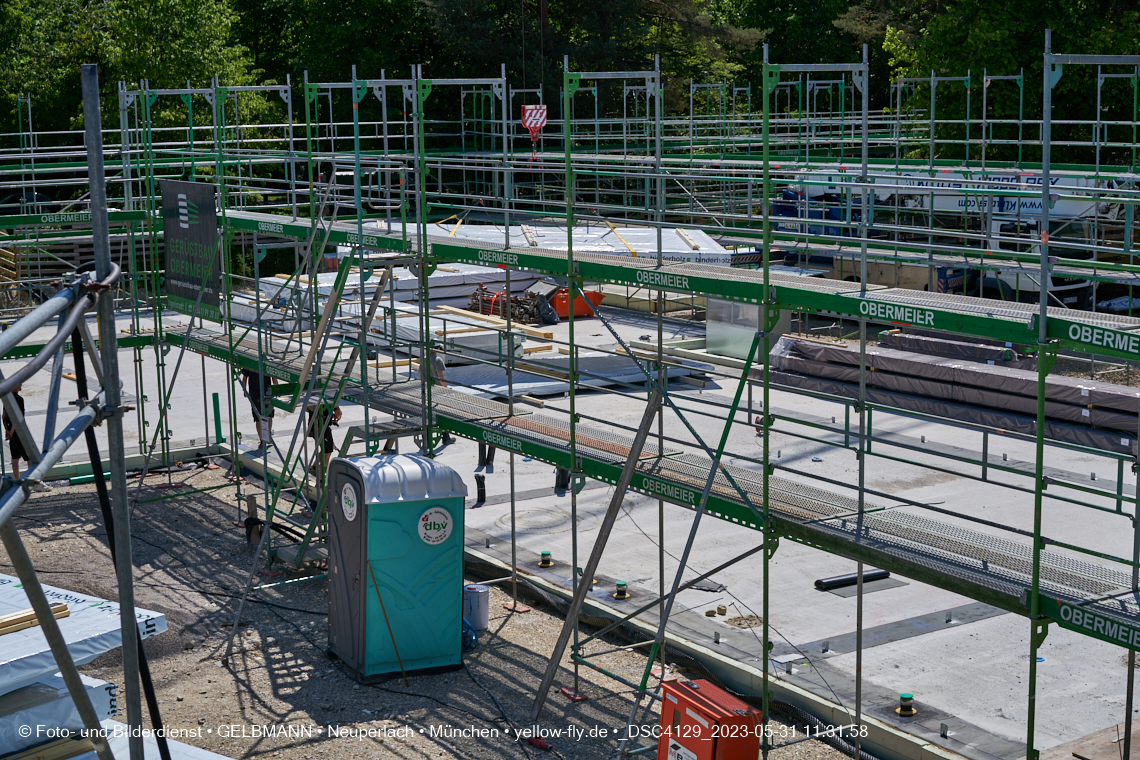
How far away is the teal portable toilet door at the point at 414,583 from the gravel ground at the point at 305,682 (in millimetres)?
272

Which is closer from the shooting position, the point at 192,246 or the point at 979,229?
the point at 192,246

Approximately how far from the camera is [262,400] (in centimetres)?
1591

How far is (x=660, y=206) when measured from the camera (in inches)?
465

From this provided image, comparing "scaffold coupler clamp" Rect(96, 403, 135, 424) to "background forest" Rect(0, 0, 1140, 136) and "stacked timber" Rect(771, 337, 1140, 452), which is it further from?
"background forest" Rect(0, 0, 1140, 136)

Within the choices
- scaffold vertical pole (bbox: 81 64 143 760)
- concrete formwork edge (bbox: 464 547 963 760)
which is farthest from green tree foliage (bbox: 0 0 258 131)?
scaffold vertical pole (bbox: 81 64 143 760)

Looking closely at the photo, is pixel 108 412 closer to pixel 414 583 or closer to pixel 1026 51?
pixel 414 583

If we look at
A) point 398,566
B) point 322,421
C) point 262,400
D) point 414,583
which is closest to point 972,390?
point 322,421

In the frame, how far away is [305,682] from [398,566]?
141 centimetres

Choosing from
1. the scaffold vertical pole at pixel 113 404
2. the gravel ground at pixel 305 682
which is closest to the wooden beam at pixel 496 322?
the gravel ground at pixel 305 682

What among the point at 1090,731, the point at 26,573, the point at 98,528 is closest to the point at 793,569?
the point at 1090,731

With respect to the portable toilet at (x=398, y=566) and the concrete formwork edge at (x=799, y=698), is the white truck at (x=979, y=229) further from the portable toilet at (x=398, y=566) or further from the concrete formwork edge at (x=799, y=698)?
the portable toilet at (x=398, y=566)

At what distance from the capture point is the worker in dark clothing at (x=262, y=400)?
52.1 ft

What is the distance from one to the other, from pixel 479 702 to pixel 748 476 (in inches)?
126

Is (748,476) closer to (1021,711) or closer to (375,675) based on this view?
(1021,711)
